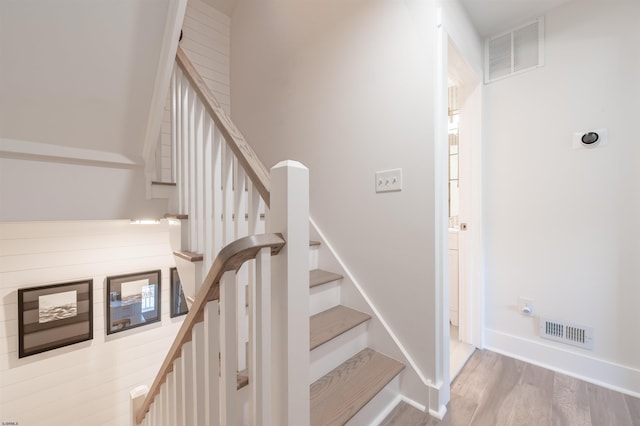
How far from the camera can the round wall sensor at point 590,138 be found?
1752 millimetres

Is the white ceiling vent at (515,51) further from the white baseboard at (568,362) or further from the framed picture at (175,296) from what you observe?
the framed picture at (175,296)

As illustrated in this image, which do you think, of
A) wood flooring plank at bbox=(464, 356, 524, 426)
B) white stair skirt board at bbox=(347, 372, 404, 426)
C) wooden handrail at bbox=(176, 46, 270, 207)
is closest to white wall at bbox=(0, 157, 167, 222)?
wooden handrail at bbox=(176, 46, 270, 207)

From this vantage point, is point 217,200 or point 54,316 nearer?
point 217,200

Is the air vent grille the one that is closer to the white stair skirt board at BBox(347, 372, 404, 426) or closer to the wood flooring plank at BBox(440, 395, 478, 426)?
the wood flooring plank at BBox(440, 395, 478, 426)

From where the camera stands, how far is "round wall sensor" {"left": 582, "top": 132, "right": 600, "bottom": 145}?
1752 mm

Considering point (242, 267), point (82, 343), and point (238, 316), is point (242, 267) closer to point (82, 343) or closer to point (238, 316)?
point (238, 316)

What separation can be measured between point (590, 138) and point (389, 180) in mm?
1382

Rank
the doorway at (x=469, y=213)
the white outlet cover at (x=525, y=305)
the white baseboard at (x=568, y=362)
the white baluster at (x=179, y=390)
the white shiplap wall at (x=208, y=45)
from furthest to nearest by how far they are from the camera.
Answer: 1. the white shiplap wall at (x=208, y=45)
2. the doorway at (x=469, y=213)
3. the white outlet cover at (x=525, y=305)
4. the white baseboard at (x=568, y=362)
5. the white baluster at (x=179, y=390)

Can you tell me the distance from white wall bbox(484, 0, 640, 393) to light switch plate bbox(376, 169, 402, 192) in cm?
109

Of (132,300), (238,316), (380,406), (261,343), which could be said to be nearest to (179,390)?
(238,316)

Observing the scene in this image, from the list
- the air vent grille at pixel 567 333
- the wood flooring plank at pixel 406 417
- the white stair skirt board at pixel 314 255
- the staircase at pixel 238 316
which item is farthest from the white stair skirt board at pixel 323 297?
the air vent grille at pixel 567 333

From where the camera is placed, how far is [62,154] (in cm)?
138

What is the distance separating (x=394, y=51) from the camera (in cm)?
166

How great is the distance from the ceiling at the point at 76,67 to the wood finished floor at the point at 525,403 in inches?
87.9
